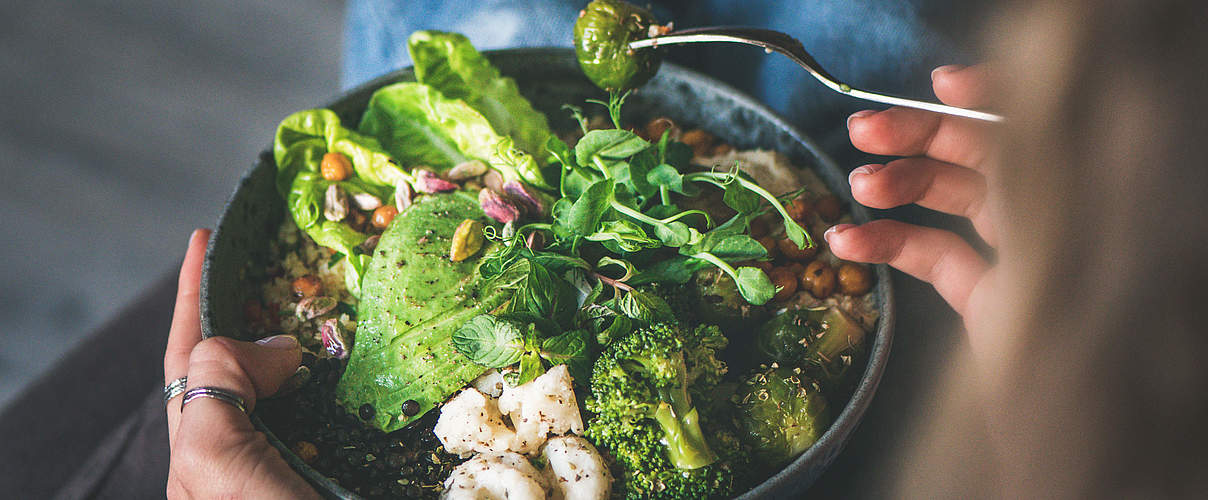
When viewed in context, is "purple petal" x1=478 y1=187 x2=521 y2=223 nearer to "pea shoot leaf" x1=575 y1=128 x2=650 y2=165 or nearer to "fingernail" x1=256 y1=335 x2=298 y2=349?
"pea shoot leaf" x1=575 y1=128 x2=650 y2=165

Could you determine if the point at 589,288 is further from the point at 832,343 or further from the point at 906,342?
the point at 906,342

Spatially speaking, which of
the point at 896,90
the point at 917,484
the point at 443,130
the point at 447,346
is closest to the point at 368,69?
the point at 443,130

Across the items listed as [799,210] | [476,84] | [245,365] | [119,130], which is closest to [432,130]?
[476,84]

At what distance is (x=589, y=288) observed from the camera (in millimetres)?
839

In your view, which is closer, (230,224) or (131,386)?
(230,224)

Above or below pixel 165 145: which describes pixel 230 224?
above

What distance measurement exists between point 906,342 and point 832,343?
243 mm

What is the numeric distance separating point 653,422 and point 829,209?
406mm

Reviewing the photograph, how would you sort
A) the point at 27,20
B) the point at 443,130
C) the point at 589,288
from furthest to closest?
the point at 27,20 < the point at 443,130 < the point at 589,288

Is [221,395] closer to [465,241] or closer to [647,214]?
[465,241]

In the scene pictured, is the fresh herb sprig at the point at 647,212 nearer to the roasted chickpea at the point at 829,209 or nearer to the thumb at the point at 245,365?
the roasted chickpea at the point at 829,209

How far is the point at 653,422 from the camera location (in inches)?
30.4

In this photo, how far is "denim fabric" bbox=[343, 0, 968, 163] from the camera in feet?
3.79

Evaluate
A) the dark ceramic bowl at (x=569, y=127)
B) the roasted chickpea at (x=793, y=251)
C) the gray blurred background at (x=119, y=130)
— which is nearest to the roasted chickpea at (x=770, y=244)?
the roasted chickpea at (x=793, y=251)
